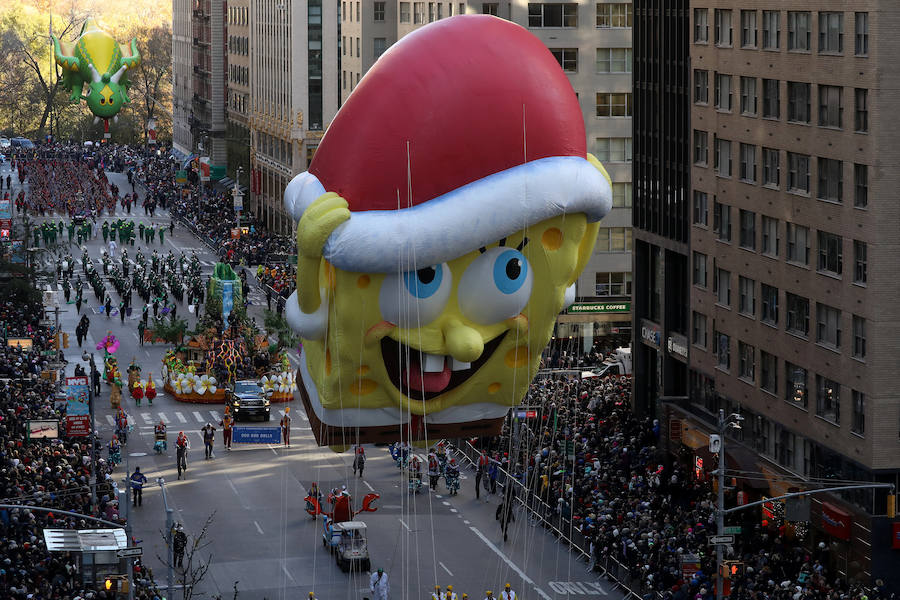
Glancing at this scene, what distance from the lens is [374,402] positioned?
28266 millimetres

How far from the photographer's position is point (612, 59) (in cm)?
9656

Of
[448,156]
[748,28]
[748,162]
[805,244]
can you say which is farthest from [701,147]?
[448,156]

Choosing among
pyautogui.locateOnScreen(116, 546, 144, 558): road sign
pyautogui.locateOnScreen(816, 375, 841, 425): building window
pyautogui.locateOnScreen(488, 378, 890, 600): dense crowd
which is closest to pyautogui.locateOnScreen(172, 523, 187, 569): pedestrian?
pyautogui.locateOnScreen(116, 546, 144, 558): road sign

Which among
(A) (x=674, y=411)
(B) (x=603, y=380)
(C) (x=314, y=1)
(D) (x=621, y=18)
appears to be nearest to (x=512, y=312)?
(A) (x=674, y=411)

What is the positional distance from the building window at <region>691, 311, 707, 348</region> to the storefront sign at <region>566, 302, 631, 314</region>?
766 inches

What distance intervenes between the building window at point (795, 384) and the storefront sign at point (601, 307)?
30.1 m

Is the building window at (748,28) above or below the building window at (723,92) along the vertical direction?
above

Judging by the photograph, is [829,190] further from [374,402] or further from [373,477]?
[374,402]

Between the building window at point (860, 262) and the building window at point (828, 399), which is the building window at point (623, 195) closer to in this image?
the building window at point (828, 399)

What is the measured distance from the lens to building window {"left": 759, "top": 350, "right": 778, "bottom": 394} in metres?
63.5

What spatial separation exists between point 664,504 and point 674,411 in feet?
37.8

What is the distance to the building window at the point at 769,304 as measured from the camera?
6378cm

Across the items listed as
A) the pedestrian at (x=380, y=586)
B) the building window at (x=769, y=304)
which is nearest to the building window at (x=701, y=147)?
the building window at (x=769, y=304)

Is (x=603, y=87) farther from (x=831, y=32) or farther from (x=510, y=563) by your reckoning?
(x=510, y=563)
